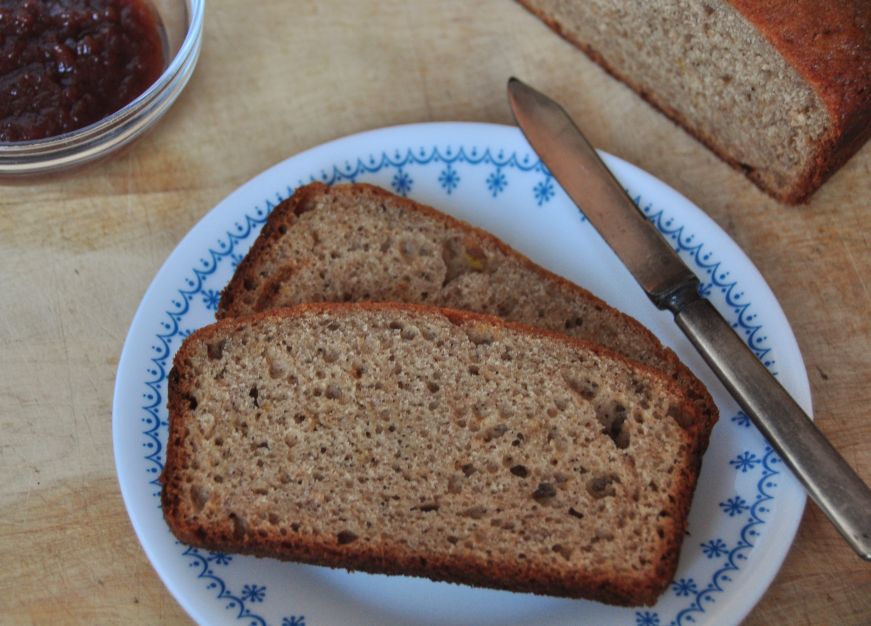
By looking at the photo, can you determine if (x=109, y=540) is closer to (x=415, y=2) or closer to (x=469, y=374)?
(x=469, y=374)

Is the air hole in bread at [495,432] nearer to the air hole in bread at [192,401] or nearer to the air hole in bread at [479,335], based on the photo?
the air hole in bread at [479,335]

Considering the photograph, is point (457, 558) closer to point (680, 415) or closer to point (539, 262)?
point (680, 415)

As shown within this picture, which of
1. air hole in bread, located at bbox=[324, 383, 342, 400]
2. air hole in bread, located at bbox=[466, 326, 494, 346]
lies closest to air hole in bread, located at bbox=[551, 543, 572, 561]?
air hole in bread, located at bbox=[466, 326, 494, 346]

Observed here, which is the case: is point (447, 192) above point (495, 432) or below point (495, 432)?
above

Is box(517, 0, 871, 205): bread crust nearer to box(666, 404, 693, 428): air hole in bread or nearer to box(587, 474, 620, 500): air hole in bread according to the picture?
box(666, 404, 693, 428): air hole in bread

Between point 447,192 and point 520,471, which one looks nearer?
point 520,471

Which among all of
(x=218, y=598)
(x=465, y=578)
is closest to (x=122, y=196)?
(x=218, y=598)

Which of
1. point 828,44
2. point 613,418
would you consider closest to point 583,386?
point 613,418
